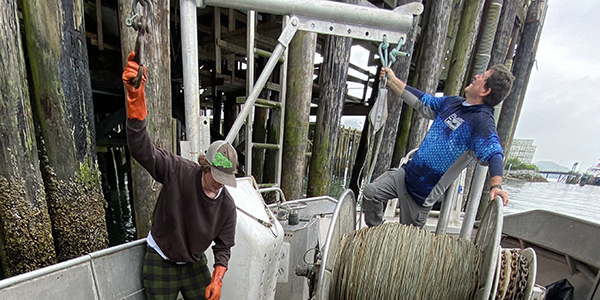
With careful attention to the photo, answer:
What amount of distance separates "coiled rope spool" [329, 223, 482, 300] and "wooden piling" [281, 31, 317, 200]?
9.14 ft

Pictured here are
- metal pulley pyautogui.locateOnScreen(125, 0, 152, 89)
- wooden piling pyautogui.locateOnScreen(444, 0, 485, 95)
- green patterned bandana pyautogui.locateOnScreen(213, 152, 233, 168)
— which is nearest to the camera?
metal pulley pyautogui.locateOnScreen(125, 0, 152, 89)

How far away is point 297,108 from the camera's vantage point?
14.7ft

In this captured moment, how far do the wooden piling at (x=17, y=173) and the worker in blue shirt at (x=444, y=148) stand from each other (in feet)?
10.5

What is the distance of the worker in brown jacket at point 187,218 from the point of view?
6.23ft

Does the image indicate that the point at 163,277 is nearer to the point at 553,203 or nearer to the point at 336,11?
the point at 336,11

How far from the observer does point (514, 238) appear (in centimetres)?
388

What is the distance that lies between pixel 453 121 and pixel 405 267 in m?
1.36

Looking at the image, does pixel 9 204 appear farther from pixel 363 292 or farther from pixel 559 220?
pixel 559 220

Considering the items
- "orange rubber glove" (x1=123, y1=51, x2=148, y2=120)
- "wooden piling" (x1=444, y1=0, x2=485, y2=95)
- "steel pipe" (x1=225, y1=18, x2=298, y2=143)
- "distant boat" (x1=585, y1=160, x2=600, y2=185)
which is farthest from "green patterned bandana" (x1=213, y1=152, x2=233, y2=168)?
"distant boat" (x1=585, y1=160, x2=600, y2=185)

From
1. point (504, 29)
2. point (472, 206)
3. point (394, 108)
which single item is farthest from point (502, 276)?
point (504, 29)

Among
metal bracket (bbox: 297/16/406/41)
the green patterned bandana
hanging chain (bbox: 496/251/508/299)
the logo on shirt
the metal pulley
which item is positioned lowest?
hanging chain (bbox: 496/251/508/299)

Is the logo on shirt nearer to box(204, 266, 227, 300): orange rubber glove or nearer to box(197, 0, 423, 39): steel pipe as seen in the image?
box(197, 0, 423, 39): steel pipe

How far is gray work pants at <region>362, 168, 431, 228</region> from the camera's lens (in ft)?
8.80

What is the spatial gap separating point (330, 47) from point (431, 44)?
224 centimetres
